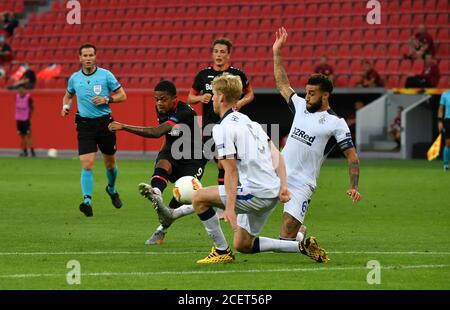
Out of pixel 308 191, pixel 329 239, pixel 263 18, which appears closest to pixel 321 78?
pixel 308 191

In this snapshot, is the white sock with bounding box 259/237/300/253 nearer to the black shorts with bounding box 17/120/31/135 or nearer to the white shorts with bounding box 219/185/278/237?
the white shorts with bounding box 219/185/278/237

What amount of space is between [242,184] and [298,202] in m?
1.20

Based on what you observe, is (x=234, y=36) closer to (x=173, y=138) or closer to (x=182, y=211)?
(x=173, y=138)

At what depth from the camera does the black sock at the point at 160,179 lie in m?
12.8

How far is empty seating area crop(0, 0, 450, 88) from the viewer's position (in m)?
31.6

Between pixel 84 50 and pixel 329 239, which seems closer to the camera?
pixel 329 239

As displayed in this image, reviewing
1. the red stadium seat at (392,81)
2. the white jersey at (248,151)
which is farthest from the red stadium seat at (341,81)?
the white jersey at (248,151)

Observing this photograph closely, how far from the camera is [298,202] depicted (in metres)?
11.2

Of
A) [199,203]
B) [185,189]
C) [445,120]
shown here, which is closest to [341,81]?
[445,120]

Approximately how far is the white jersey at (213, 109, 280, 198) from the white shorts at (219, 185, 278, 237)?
0.05m

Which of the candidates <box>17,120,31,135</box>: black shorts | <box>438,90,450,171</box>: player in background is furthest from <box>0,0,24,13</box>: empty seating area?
<box>438,90,450,171</box>: player in background
